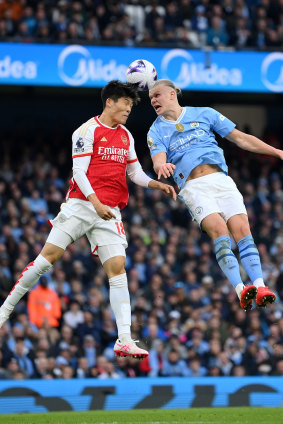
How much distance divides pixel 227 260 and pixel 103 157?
1630 millimetres

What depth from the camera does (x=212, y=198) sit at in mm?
9008

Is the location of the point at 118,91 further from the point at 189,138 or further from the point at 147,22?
the point at 147,22

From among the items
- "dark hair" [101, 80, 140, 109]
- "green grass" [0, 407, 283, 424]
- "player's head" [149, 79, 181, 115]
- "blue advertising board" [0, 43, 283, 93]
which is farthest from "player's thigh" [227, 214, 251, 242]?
"blue advertising board" [0, 43, 283, 93]

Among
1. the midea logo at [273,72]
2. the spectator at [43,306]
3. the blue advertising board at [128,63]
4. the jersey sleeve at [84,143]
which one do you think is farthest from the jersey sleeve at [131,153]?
the midea logo at [273,72]

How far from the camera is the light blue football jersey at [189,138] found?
359 inches

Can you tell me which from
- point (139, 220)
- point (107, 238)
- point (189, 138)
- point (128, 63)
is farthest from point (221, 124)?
point (128, 63)

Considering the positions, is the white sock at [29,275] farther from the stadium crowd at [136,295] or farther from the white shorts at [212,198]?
the stadium crowd at [136,295]

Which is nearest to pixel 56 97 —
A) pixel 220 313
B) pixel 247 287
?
pixel 220 313

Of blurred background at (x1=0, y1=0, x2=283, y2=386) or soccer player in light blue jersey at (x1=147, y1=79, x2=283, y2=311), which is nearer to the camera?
soccer player in light blue jersey at (x1=147, y1=79, x2=283, y2=311)

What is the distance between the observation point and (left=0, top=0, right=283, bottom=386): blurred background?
599 inches

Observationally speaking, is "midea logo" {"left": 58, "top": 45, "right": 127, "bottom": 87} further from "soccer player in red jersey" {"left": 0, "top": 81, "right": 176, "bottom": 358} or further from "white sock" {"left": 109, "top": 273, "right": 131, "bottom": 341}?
"white sock" {"left": 109, "top": 273, "right": 131, "bottom": 341}

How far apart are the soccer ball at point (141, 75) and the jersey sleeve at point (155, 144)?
0.49 metres

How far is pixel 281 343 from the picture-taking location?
642 inches

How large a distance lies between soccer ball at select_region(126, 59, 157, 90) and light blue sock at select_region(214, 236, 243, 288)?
182 centimetres
